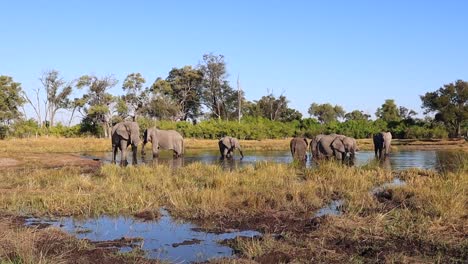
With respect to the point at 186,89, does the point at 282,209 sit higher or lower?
lower

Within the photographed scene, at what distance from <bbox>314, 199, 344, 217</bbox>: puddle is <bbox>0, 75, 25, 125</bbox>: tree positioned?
4378cm

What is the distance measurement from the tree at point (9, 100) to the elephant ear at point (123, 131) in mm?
27931

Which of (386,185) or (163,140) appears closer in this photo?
(386,185)

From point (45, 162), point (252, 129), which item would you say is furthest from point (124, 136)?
point (252, 129)

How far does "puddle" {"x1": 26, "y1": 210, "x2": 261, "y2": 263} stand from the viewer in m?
6.92

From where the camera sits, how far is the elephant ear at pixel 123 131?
24.3 metres

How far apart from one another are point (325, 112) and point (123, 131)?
213 ft

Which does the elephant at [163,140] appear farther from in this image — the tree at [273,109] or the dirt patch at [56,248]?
the tree at [273,109]

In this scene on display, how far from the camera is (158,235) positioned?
8070mm

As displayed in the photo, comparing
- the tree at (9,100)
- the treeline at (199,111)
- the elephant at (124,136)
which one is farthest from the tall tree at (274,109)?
the elephant at (124,136)

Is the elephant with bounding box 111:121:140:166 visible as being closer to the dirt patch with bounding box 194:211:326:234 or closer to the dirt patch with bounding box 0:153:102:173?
the dirt patch with bounding box 0:153:102:173

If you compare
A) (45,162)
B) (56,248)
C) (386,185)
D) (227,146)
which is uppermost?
(227,146)

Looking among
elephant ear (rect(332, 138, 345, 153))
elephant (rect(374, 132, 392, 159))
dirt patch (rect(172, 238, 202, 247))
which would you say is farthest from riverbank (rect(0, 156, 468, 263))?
elephant (rect(374, 132, 392, 159))

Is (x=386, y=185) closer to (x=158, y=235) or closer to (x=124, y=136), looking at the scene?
(x=158, y=235)
